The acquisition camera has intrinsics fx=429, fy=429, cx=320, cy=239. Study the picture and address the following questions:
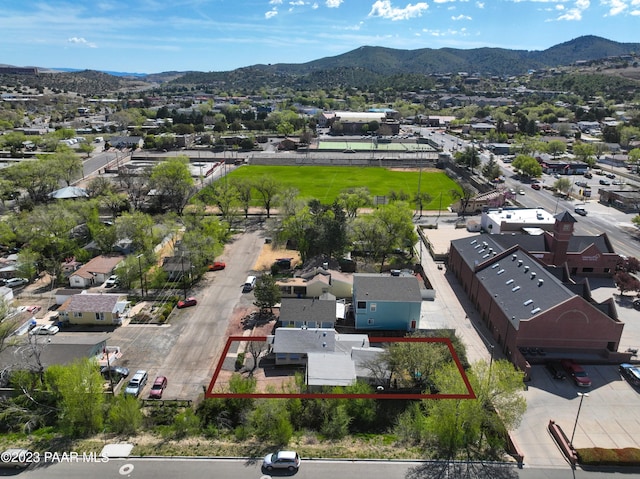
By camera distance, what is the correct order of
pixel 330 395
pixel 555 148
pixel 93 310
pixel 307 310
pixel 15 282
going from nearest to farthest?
pixel 330 395
pixel 307 310
pixel 93 310
pixel 15 282
pixel 555 148

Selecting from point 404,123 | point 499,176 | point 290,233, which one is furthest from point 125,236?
point 404,123

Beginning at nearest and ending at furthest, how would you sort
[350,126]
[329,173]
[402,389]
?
[402,389] < [329,173] < [350,126]

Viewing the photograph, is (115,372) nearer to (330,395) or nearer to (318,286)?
(330,395)

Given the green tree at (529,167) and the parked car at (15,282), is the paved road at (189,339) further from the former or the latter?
the green tree at (529,167)

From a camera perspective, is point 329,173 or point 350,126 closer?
point 329,173

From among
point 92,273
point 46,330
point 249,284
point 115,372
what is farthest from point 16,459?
point 92,273

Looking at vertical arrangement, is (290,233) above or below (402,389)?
above

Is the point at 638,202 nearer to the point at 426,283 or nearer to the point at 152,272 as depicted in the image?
the point at 426,283
